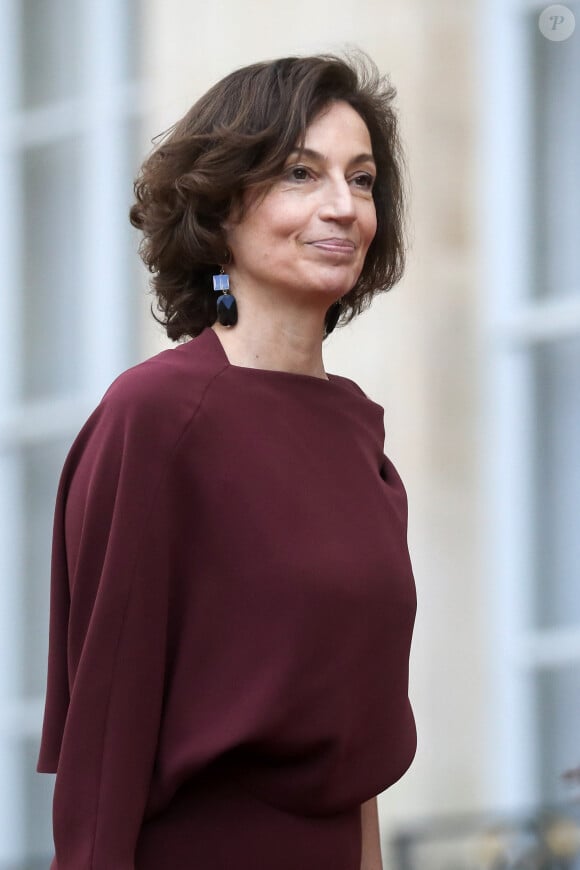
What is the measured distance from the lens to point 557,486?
462 cm

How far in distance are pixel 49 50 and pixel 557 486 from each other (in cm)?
243

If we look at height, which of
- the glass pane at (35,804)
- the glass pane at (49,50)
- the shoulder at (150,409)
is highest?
the glass pane at (49,50)

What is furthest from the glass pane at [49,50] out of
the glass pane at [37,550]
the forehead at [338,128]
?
the forehead at [338,128]

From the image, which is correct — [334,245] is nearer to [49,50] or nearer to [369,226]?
[369,226]

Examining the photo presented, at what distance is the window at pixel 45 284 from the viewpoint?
5.57 m

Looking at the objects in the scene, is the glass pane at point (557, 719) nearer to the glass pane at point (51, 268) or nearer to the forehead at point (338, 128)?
the glass pane at point (51, 268)

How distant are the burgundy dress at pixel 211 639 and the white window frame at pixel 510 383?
2.36m

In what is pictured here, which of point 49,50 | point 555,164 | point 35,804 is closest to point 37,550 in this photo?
point 35,804

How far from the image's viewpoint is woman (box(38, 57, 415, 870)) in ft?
6.89

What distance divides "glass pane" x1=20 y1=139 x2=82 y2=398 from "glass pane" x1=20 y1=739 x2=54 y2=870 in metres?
1.20

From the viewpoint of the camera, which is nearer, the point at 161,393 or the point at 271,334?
the point at 161,393

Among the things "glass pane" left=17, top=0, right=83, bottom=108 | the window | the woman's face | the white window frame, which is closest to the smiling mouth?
the woman's face

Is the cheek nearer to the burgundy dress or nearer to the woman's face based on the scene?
the woman's face

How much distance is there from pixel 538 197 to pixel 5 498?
7.11ft
